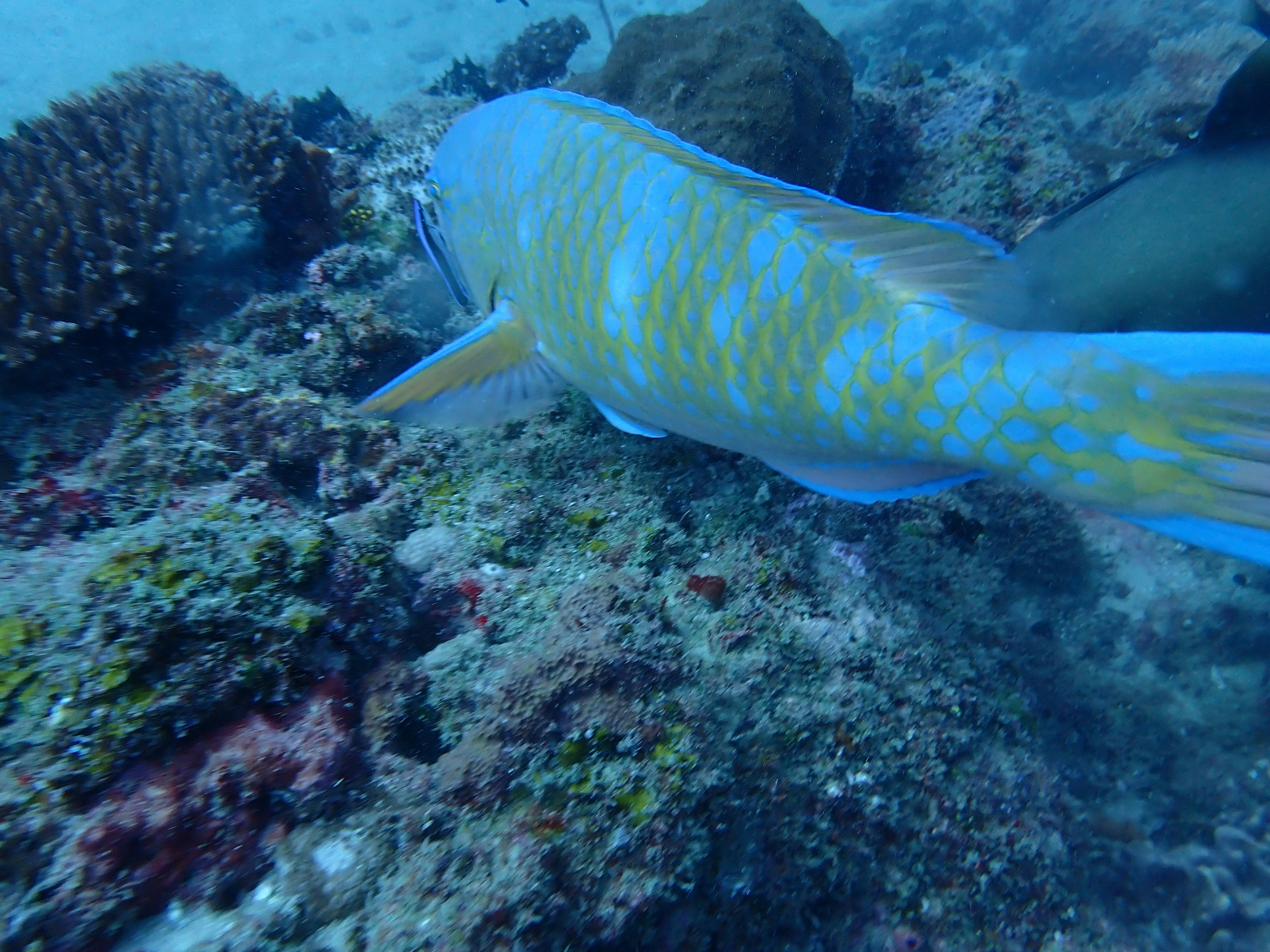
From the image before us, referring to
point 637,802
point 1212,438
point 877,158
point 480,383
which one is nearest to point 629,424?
point 480,383

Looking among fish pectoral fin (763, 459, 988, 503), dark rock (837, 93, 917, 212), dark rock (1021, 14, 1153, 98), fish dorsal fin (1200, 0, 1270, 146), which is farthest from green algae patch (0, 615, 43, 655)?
dark rock (1021, 14, 1153, 98)

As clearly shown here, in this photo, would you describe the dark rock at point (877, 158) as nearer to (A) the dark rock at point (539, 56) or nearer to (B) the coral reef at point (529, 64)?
(B) the coral reef at point (529, 64)

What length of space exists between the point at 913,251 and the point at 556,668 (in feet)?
5.62

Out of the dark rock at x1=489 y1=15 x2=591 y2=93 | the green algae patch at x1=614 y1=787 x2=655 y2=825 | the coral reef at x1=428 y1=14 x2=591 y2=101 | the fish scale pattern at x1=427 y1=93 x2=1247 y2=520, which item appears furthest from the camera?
the dark rock at x1=489 y1=15 x2=591 y2=93

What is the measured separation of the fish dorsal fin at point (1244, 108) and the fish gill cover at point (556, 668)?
1490 mm

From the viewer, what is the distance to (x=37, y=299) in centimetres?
321

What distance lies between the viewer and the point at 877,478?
6.95 feet

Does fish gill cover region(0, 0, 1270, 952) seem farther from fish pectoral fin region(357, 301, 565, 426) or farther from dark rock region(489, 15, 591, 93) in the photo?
dark rock region(489, 15, 591, 93)

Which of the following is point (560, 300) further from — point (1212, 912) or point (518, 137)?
point (1212, 912)

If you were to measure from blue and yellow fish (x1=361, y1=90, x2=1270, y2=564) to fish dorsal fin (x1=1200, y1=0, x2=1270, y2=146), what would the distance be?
2.29 meters

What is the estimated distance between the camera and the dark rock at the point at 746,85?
159 inches

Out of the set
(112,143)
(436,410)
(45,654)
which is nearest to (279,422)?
(436,410)

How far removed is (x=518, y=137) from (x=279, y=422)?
70.5 inches

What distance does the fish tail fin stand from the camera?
4.76 ft
